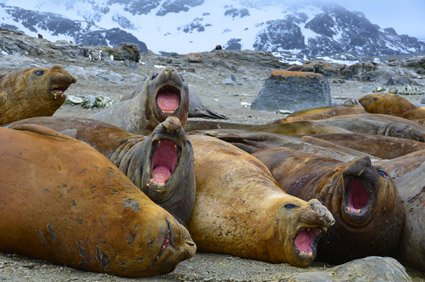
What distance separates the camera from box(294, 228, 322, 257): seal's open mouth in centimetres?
290

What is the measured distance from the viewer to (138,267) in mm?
2412

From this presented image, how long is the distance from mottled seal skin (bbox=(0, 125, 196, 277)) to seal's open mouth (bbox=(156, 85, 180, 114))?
2869 millimetres

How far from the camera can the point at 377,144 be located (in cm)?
576

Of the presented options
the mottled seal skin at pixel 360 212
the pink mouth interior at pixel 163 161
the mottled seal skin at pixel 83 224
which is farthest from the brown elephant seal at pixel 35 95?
the mottled seal skin at pixel 360 212

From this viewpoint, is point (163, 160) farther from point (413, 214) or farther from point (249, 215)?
point (413, 214)

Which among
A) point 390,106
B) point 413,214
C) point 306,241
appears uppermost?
point 390,106

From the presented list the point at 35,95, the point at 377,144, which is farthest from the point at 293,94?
the point at 35,95

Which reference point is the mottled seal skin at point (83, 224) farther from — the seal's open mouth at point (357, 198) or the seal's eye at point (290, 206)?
the seal's open mouth at point (357, 198)

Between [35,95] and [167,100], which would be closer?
[167,100]

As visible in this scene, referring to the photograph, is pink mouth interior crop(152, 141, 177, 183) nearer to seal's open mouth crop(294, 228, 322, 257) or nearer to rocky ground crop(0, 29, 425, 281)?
rocky ground crop(0, 29, 425, 281)

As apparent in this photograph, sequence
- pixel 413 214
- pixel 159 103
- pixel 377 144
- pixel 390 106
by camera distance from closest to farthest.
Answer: pixel 413 214 → pixel 159 103 → pixel 377 144 → pixel 390 106

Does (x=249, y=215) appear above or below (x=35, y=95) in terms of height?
below

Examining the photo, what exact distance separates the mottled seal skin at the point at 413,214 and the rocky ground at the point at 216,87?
0.12m

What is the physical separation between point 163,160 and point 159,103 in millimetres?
2415
